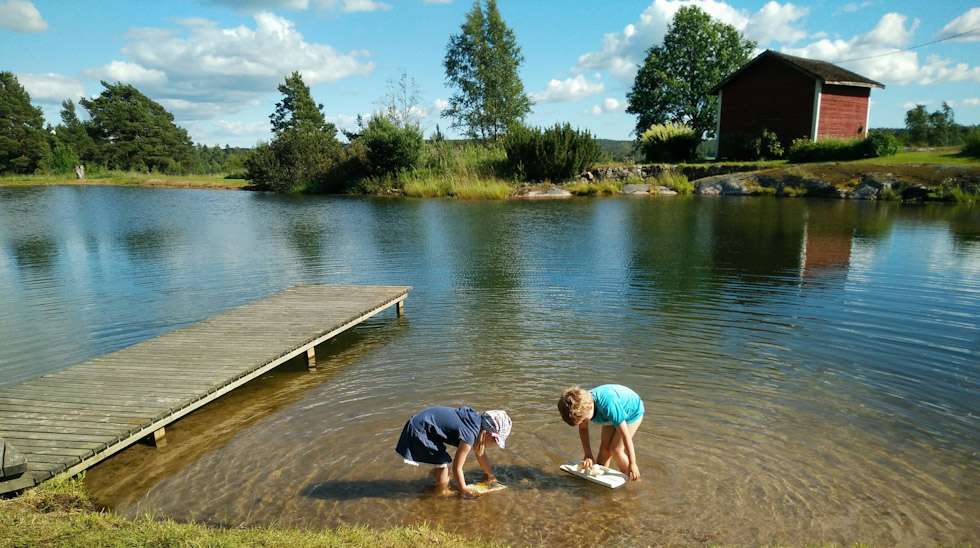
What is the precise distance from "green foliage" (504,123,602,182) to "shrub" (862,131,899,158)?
15.8 m

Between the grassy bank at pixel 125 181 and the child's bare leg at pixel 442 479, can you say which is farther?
the grassy bank at pixel 125 181

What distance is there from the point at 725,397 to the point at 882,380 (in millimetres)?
2312

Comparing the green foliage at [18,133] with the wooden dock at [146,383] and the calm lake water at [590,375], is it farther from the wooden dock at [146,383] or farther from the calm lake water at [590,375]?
the wooden dock at [146,383]

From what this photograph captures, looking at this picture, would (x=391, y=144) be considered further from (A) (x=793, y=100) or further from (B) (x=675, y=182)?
(A) (x=793, y=100)

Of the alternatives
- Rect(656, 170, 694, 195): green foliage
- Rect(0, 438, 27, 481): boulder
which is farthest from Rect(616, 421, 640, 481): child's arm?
Rect(656, 170, 694, 195): green foliage

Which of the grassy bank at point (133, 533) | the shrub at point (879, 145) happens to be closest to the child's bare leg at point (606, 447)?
the grassy bank at point (133, 533)

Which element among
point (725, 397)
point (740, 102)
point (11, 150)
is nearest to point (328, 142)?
point (740, 102)

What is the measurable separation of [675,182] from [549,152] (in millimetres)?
8094

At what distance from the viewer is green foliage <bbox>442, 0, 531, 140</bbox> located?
53.2 m

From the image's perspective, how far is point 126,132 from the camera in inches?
2901

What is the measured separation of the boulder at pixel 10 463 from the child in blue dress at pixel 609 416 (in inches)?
176

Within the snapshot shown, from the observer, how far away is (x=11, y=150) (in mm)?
65375

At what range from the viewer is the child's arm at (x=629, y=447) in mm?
5449

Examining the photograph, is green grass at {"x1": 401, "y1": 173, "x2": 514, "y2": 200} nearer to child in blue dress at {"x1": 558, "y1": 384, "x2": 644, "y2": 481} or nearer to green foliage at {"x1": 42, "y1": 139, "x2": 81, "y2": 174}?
child in blue dress at {"x1": 558, "y1": 384, "x2": 644, "y2": 481}
